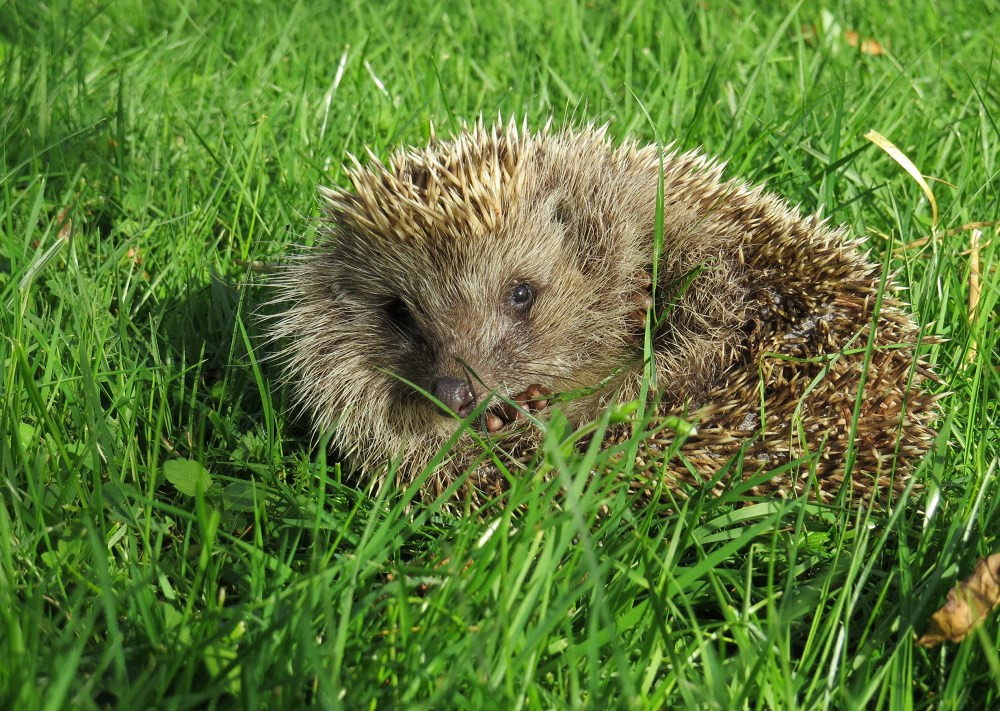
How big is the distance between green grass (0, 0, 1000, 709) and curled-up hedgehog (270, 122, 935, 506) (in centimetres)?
18

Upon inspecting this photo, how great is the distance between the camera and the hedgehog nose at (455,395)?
2635mm

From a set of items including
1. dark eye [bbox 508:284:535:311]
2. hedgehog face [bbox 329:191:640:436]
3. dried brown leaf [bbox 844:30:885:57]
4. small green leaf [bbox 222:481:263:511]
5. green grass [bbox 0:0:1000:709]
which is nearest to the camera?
green grass [bbox 0:0:1000:709]

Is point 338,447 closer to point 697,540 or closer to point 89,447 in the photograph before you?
point 89,447

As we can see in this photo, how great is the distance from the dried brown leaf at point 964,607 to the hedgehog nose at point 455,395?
117 cm

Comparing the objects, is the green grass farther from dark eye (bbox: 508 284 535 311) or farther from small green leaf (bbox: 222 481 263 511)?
dark eye (bbox: 508 284 535 311)

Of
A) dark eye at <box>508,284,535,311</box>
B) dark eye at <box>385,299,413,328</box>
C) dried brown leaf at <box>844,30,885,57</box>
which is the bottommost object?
dark eye at <box>385,299,413,328</box>

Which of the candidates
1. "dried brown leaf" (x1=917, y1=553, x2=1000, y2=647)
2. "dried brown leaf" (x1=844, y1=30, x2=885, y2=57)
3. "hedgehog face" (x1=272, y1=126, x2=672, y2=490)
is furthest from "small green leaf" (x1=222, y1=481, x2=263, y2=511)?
"dried brown leaf" (x1=844, y1=30, x2=885, y2=57)

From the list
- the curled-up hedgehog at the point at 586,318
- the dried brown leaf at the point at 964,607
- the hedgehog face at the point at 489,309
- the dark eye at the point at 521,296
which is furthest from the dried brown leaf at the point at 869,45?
the dried brown leaf at the point at 964,607

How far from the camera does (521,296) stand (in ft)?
9.89

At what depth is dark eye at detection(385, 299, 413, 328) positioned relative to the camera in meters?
3.04

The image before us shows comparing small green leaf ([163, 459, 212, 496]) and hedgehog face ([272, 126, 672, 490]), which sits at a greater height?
hedgehog face ([272, 126, 672, 490])

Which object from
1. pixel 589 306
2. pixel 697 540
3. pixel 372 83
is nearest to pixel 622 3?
pixel 372 83

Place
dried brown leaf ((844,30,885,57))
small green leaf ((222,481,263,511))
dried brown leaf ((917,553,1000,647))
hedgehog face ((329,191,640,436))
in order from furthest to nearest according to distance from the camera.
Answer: dried brown leaf ((844,30,885,57)) < hedgehog face ((329,191,640,436)) < small green leaf ((222,481,263,511)) < dried brown leaf ((917,553,1000,647))

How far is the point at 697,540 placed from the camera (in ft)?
7.16
